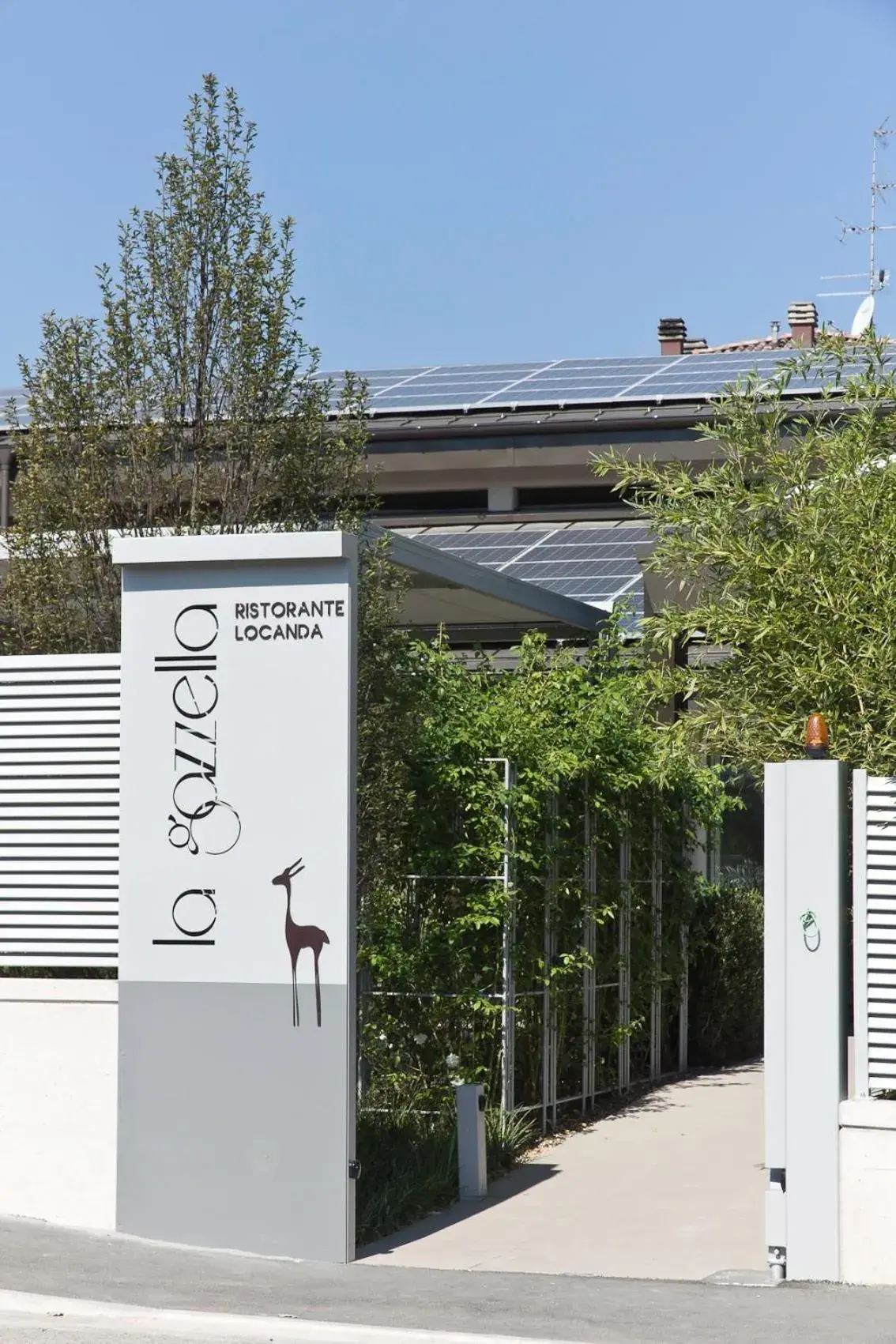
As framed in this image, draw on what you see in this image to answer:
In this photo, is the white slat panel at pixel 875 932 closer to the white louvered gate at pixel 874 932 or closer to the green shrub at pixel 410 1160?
the white louvered gate at pixel 874 932

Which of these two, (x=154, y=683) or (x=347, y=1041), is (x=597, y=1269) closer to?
(x=347, y=1041)

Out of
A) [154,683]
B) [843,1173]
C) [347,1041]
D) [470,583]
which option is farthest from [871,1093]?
[470,583]

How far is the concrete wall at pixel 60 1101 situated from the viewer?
8852 millimetres

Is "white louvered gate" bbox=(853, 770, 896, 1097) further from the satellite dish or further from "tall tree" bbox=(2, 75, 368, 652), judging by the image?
the satellite dish

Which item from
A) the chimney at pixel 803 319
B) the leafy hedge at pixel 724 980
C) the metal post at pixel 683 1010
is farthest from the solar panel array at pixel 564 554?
the chimney at pixel 803 319

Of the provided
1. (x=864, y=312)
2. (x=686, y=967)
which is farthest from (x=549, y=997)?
(x=864, y=312)

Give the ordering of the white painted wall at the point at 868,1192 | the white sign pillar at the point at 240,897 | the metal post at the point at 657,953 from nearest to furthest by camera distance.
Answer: the white painted wall at the point at 868,1192
the white sign pillar at the point at 240,897
the metal post at the point at 657,953

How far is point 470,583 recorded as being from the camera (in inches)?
549

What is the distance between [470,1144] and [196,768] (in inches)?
112

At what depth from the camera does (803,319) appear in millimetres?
32062

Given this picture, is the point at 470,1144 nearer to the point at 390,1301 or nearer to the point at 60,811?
the point at 390,1301

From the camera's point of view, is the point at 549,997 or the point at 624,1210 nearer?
the point at 624,1210

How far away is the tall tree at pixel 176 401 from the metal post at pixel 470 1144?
3503 mm

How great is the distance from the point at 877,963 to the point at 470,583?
6484mm
